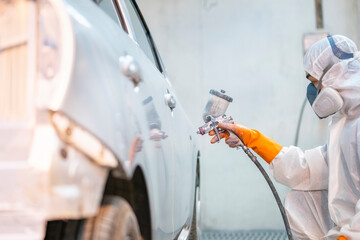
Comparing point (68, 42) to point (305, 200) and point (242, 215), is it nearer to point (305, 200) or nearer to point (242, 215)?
point (305, 200)

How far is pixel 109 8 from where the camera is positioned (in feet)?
6.11

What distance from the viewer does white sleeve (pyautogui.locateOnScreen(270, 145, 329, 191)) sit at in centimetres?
283

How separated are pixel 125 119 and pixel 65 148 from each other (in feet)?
0.81

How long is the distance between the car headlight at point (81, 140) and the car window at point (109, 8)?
2.44 ft

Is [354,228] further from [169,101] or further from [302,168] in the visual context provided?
[169,101]

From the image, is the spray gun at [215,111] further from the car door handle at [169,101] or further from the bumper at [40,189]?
the bumper at [40,189]

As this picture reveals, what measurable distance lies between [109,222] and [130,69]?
42 cm

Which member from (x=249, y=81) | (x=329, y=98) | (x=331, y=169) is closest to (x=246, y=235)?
(x=249, y=81)

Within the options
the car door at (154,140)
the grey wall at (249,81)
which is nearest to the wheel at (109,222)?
the car door at (154,140)

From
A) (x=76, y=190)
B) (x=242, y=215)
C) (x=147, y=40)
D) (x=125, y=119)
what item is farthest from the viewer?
(x=242, y=215)

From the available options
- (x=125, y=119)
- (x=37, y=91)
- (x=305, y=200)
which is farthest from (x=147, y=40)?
(x=37, y=91)

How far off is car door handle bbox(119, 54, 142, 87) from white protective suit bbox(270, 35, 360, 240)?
134cm

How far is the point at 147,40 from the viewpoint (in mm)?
2807

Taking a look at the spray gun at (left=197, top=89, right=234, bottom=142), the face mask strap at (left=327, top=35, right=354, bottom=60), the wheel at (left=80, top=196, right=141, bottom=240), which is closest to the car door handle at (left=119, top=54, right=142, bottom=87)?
the wheel at (left=80, top=196, right=141, bottom=240)
